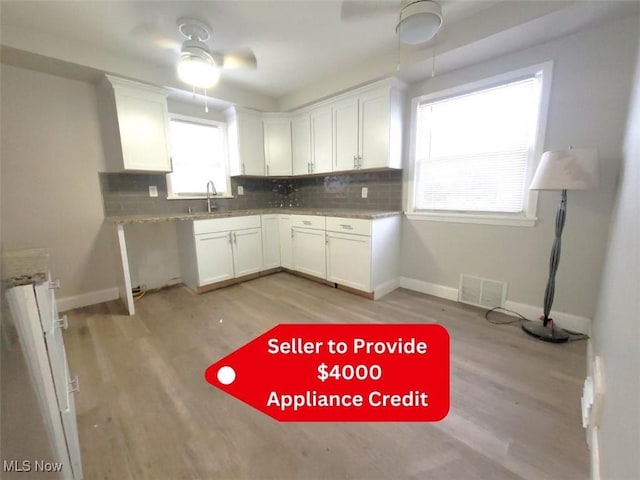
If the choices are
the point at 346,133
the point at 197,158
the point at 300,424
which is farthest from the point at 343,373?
the point at 197,158

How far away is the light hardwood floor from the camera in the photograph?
1119mm

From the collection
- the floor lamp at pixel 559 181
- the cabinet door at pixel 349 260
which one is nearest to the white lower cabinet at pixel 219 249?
the cabinet door at pixel 349 260

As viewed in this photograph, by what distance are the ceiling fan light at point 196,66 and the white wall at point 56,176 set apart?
149 centimetres

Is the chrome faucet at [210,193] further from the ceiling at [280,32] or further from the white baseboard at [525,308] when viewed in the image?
the white baseboard at [525,308]

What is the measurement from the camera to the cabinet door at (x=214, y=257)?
9.80 feet

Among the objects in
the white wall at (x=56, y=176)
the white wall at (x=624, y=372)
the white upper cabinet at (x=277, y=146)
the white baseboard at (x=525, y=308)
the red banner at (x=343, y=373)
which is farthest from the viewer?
the white upper cabinet at (x=277, y=146)

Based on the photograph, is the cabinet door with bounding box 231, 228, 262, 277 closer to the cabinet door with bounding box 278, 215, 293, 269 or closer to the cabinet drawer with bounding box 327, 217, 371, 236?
the cabinet door with bounding box 278, 215, 293, 269

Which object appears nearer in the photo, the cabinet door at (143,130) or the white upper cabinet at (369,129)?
the cabinet door at (143,130)

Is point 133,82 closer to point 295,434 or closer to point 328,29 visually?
point 328,29

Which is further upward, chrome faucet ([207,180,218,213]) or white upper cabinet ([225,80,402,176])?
white upper cabinet ([225,80,402,176])

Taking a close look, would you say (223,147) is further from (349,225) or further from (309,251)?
(349,225)

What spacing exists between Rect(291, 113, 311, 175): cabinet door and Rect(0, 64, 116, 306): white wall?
218cm

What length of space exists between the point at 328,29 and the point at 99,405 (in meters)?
3.01

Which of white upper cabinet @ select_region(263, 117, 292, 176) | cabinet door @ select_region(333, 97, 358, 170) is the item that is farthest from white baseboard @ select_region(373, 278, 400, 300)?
white upper cabinet @ select_region(263, 117, 292, 176)
